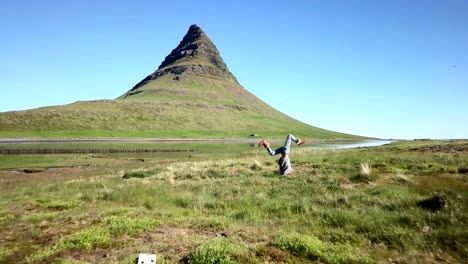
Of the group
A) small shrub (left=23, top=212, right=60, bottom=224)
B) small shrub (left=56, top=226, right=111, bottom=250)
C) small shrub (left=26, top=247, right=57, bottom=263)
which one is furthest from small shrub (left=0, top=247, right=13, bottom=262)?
small shrub (left=23, top=212, right=60, bottom=224)

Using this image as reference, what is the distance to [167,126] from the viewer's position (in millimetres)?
147625

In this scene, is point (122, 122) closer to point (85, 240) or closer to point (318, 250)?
point (85, 240)

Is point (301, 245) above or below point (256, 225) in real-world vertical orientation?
above

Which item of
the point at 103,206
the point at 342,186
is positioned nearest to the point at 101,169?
the point at 103,206

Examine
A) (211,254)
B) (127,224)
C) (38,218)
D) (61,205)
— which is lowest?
(61,205)

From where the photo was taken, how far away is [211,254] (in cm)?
654

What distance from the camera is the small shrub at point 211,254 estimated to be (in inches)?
252

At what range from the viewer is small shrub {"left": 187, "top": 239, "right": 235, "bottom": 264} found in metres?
6.40

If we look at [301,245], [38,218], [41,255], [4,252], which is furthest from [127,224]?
[301,245]

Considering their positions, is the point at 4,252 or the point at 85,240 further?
the point at 85,240

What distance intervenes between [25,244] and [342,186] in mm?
11296

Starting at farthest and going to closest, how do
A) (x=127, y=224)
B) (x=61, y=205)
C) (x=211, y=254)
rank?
(x=61, y=205) → (x=127, y=224) → (x=211, y=254)

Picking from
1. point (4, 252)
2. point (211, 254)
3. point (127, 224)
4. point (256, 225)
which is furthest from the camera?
point (256, 225)

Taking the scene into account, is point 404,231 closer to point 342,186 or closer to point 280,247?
point 280,247
